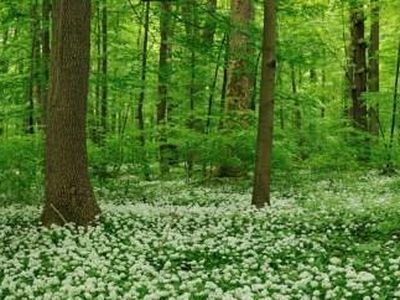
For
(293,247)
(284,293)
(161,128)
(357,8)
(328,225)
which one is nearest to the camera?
(284,293)

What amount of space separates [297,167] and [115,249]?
35.2 ft

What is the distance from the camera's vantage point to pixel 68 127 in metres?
10.2

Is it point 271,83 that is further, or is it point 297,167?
point 297,167

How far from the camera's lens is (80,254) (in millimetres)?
8312

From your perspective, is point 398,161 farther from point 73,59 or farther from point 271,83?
point 73,59

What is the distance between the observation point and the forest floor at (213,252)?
20.9 ft

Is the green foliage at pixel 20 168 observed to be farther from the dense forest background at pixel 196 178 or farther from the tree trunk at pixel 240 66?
the tree trunk at pixel 240 66

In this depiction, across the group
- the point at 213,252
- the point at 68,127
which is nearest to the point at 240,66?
the point at 68,127

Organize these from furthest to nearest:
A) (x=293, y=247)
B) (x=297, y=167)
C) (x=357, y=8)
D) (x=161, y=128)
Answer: (x=357, y=8), (x=297, y=167), (x=161, y=128), (x=293, y=247)

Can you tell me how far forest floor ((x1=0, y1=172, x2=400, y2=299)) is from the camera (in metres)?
6.36

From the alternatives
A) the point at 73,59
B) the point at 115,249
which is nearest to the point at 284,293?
the point at 115,249

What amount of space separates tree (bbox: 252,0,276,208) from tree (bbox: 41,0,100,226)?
342 cm

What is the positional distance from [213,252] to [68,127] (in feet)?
12.0

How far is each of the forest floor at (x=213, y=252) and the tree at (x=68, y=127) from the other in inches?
17.8
